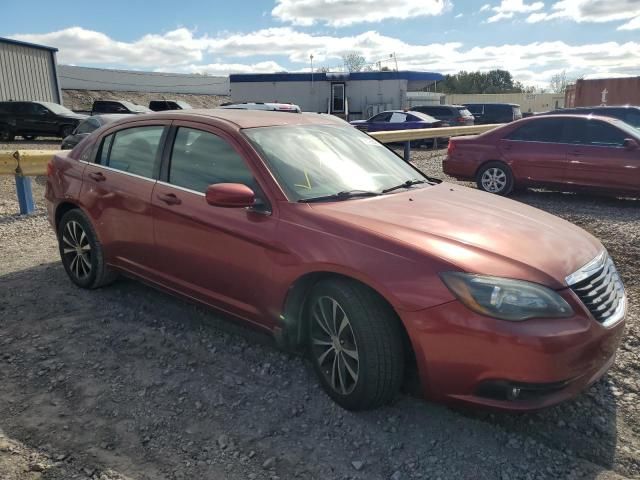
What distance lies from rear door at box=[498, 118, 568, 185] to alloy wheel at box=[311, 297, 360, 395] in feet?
23.3

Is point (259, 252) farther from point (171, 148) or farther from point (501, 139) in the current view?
point (501, 139)

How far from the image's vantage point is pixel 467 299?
259cm

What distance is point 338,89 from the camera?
27.0 metres

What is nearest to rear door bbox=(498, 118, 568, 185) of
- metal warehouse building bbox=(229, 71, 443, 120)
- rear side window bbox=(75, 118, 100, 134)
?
rear side window bbox=(75, 118, 100, 134)

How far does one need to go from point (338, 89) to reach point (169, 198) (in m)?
24.3

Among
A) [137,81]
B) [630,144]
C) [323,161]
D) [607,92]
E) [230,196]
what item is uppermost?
[137,81]

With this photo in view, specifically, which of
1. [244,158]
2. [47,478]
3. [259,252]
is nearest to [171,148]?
[244,158]

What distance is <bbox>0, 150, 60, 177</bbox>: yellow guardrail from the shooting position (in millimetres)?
7383

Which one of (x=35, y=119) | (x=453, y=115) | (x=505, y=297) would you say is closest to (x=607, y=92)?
(x=453, y=115)

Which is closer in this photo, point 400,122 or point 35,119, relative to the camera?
point 400,122

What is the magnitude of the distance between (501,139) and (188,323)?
7267mm

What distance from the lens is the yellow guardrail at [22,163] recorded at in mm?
7383

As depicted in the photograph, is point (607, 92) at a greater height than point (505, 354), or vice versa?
point (607, 92)

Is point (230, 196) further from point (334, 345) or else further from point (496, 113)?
point (496, 113)
